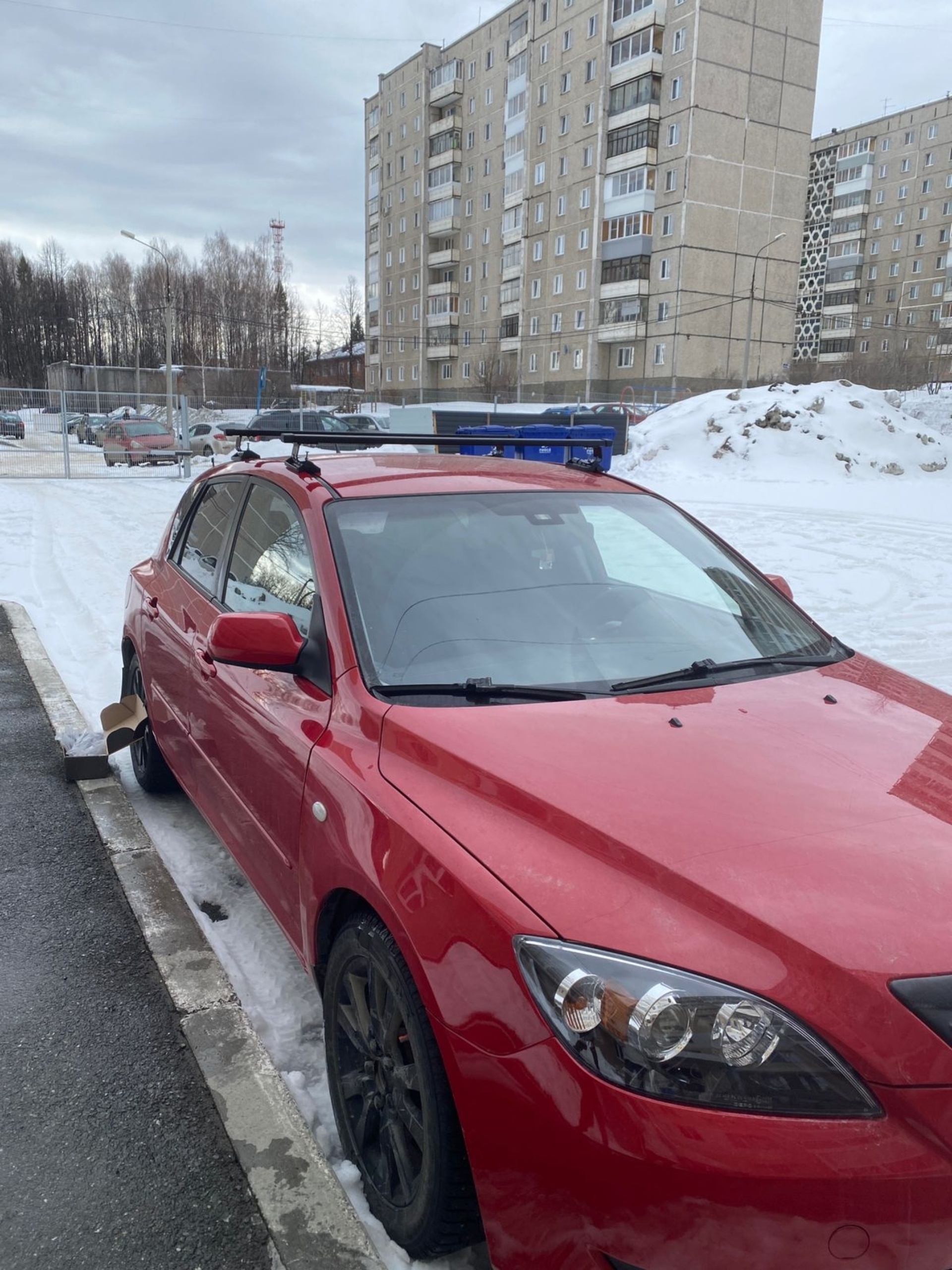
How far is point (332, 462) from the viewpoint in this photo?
11.4 ft

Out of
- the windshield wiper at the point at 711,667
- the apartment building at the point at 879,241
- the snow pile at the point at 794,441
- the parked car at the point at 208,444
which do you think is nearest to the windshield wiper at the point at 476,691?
the windshield wiper at the point at 711,667

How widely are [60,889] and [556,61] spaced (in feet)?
217

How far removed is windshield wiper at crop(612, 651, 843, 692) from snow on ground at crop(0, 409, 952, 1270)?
1.34 m

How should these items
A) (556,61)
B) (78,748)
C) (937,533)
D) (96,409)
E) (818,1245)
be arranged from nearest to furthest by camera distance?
(818,1245), (78,748), (937,533), (96,409), (556,61)

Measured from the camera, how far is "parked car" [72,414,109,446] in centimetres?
A: 3946

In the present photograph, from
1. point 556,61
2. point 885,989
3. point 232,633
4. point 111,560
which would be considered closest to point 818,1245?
point 885,989

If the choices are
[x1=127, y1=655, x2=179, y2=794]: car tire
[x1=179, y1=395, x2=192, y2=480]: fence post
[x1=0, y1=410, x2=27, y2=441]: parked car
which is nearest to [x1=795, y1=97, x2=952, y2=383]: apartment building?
[x1=0, y1=410, x2=27, y2=441]: parked car

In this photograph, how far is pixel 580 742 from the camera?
6.70ft

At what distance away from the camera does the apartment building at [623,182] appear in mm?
52844

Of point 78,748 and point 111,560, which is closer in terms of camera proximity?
point 78,748

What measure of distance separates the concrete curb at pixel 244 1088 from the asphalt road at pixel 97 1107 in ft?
0.14

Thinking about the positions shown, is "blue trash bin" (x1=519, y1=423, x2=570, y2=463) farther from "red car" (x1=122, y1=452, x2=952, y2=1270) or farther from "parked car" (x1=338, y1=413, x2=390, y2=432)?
"red car" (x1=122, y1=452, x2=952, y2=1270)

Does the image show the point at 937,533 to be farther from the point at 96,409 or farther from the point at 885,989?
the point at 96,409

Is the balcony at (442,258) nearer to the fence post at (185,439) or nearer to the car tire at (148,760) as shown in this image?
the fence post at (185,439)
